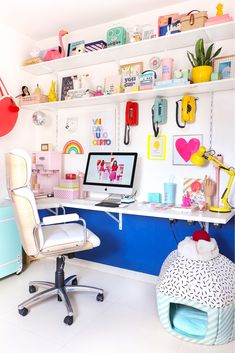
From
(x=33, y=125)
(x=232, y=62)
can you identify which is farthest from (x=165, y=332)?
(x=33, y=125)

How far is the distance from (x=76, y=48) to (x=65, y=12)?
307 mm

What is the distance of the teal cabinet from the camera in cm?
256

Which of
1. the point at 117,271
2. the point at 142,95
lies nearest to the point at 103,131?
the point at 142,95

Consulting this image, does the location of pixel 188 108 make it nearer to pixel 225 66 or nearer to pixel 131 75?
pixel 225 66

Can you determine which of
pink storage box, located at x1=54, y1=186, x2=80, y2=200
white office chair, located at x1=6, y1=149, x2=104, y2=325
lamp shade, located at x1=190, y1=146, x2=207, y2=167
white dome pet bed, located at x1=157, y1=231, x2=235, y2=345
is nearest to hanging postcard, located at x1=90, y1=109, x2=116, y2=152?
pink storage box, located at x1=54, y1=186, x2=80, y2=200

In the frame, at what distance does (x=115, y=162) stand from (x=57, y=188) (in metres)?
0.66

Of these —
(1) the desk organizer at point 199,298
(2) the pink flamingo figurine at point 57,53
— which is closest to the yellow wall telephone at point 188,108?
(1) the desk organizer at point 199,298

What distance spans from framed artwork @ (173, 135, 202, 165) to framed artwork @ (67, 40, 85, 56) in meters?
1.20

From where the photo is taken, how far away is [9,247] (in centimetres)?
262

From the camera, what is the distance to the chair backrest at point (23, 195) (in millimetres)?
1900

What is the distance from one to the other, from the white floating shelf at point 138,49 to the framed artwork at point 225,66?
0.16 metres

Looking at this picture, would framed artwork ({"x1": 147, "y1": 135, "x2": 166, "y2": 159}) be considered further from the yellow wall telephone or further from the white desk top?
the white desk top

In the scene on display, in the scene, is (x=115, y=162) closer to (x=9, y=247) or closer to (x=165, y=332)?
(x=9, y=247)

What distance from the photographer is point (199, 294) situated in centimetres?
172
